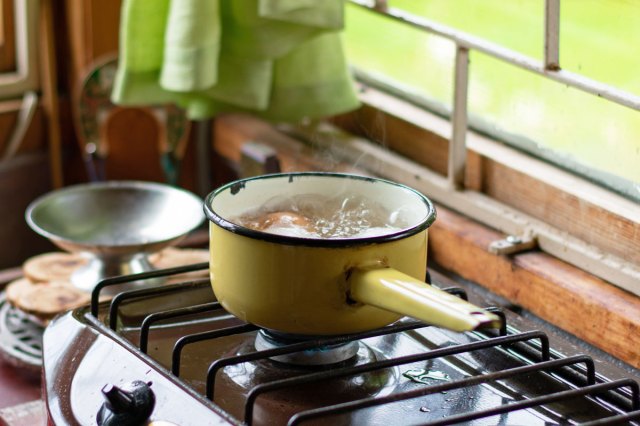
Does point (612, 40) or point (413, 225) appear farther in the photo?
point (612, 40)

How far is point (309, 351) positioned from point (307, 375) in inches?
3.8

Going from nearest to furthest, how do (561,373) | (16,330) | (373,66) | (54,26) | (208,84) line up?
(561,373), (16,330), (208,84), (373,66), (54,26)

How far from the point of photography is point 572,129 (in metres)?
1.25

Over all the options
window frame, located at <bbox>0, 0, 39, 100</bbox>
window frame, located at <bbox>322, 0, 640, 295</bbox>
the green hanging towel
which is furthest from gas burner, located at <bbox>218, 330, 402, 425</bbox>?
window frame, located at <bbox>0, 0, 39, 100</bbox>

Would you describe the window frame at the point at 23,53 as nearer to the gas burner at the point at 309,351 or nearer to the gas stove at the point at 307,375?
the gas stove at the point at 307,375

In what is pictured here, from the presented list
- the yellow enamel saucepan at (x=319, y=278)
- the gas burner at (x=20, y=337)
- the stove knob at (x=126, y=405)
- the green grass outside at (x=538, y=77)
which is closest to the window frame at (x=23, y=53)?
the gas burner at (x=20, y=337)

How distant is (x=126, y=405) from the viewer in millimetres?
838

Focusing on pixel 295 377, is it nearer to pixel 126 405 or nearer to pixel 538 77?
pixel 126 405

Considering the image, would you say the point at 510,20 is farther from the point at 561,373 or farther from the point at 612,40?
the point at 561,373

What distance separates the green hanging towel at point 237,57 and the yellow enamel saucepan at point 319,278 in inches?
22.9

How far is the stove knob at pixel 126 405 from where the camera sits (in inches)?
32.8

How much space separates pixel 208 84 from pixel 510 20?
1.56 ft

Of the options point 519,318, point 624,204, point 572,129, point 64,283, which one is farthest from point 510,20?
point 64,283

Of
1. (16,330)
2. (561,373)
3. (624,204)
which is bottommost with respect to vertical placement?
(16,330)
